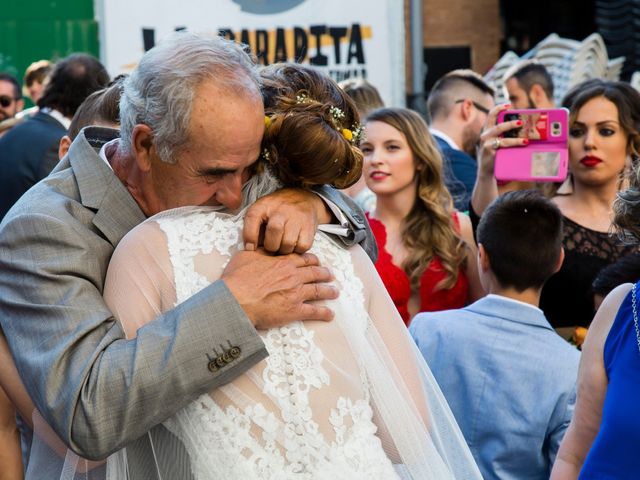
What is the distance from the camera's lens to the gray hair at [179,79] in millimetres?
2205

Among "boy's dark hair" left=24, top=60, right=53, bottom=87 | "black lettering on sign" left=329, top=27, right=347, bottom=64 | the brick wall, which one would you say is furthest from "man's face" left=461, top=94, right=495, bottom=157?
the brick wall

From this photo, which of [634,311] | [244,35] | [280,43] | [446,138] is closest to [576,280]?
[634,311]

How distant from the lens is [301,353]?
7.29 ft

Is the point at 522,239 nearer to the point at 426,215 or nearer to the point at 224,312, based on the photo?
the point at 426,215

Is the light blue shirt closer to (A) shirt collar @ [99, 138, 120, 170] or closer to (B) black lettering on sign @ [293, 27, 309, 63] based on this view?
(A) shirt collar @ [99, 138, 120, 170]

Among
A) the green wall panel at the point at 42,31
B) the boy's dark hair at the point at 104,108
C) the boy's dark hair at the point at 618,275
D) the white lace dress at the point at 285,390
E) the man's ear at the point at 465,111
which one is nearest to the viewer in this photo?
the white lace dress at the point at 285,390

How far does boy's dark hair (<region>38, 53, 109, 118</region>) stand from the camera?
5.72m

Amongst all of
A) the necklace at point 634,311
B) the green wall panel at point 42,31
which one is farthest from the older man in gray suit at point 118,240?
the green wall panel at point 42,31

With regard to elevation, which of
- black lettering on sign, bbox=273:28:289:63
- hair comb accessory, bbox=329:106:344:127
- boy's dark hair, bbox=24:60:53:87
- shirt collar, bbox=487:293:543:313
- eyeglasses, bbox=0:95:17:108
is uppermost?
black lettering on sign, bbox=273:28:289:63

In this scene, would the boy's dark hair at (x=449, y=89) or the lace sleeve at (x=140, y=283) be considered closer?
the lace sleeve at (x=140, y=283)

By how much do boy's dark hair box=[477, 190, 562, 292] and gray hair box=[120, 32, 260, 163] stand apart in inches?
68.6

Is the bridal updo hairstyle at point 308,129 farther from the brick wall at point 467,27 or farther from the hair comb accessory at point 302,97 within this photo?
the brick wall at point 467,27

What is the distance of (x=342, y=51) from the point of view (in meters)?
7.10

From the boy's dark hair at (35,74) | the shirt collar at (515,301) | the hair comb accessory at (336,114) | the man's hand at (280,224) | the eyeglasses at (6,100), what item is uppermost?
the hair comb accessory at (336,114)
